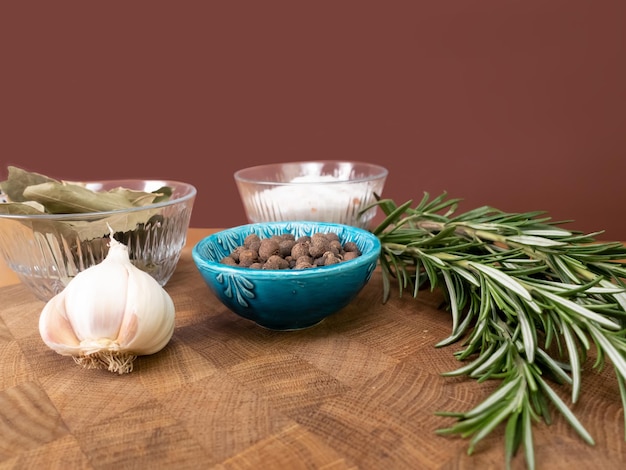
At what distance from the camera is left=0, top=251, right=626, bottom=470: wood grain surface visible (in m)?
0.50

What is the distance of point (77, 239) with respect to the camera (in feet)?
2.61

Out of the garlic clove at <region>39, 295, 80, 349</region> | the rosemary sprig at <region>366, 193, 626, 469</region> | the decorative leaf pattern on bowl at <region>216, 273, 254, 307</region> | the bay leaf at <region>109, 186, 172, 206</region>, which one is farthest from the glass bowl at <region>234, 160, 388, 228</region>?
the garlic clove at <region>39, 295, 80, 349</region>

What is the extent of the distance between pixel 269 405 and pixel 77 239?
41 centimetres

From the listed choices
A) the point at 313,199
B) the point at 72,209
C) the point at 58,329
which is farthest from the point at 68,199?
the point at 313,199

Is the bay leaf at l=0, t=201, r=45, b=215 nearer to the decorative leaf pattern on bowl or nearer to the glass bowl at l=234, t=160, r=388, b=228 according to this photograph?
the decorative leaf pattern on bowl

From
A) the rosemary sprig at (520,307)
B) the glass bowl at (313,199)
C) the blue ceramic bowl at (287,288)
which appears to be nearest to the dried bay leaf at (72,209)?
the blue ceramic bowl at (287,288)

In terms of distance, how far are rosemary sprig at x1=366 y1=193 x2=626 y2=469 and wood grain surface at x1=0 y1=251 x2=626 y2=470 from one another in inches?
1.0

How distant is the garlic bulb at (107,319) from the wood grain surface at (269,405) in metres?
0.03

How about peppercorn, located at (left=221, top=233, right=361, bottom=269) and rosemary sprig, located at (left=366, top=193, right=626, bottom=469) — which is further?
peppercorn, located at (left=221, top=233, right=361, bottom=269)

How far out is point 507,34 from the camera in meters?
2.14

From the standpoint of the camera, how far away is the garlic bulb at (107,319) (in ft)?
2.06

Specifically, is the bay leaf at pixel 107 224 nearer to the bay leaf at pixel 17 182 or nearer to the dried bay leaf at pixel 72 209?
the dried bay leaf at pixel 72 209

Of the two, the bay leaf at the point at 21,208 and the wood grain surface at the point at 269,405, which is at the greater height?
the bay leaf at the point at 21,208

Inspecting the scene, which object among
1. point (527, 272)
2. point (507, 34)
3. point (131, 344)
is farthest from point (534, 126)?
point (131, 344)
